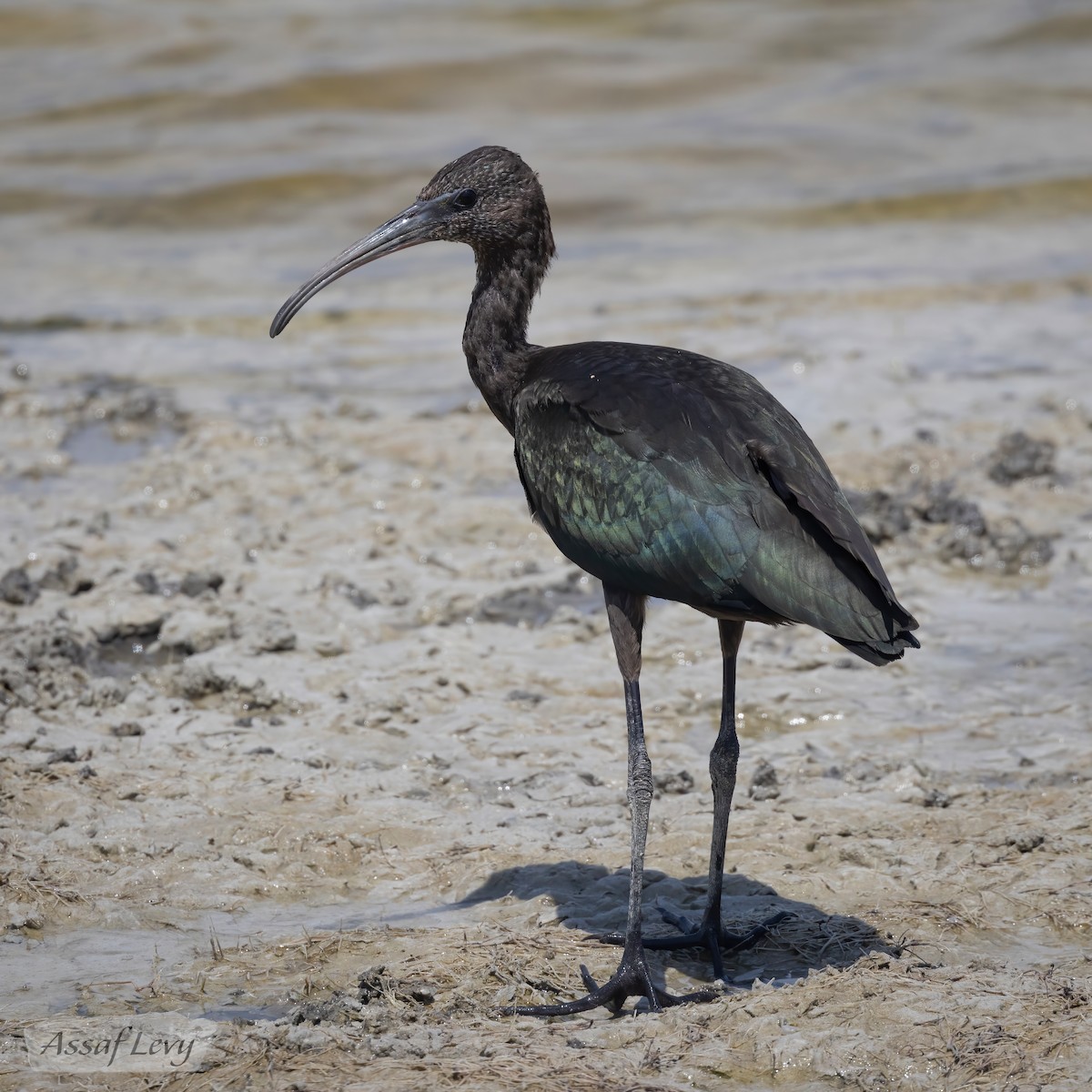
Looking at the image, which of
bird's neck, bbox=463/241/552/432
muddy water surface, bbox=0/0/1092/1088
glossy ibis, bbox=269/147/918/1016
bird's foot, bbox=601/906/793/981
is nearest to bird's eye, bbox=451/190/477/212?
bird's neck, bbox=463/241/552/432

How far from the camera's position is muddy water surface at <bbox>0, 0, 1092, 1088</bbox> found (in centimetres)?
439

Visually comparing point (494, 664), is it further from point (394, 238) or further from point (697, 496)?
point (697, 496)

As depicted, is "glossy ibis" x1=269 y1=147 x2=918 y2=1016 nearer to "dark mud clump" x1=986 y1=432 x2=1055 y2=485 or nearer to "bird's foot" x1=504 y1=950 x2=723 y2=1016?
"bird's foot" x1=504 y1=950 x2=723 y2=1016

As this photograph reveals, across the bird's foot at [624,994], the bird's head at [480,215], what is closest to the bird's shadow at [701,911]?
the bird's foot at [624,994]

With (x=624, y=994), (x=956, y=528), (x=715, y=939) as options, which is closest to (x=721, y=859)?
(x=715, y=939)

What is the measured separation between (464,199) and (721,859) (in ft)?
8.30

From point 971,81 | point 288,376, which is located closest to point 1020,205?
point 971,81

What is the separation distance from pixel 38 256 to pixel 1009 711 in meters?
11.1

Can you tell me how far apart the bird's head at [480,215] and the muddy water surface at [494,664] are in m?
1.82

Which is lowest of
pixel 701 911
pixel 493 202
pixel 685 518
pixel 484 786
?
pixel 701 911

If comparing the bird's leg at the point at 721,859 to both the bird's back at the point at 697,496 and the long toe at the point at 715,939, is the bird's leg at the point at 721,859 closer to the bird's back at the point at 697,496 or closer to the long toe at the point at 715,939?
the long toe at the point at 715,939

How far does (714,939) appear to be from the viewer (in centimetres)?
482

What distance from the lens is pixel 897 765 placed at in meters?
5.92

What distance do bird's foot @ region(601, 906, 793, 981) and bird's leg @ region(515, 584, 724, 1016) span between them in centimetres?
13
